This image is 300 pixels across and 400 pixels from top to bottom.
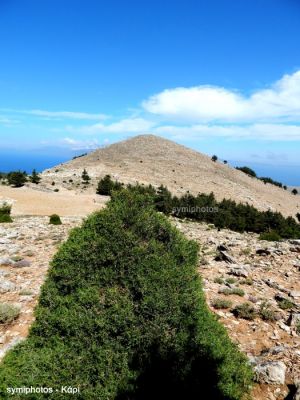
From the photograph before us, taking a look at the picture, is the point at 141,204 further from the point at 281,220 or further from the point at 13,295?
the point at 281,220

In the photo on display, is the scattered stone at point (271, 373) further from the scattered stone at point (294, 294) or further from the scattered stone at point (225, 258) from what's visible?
the scattered stone at point (225, 258)

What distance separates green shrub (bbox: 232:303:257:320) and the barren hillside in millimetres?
38443

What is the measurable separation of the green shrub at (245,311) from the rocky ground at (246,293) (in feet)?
0.09

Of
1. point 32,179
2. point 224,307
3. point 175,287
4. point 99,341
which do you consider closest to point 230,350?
point 175,287

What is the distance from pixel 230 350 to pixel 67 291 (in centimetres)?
295

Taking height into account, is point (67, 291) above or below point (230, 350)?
above

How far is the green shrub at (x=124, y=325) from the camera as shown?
466cm

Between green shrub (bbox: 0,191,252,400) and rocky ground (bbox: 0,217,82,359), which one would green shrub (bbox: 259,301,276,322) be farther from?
rocky ground (bbox: 0,217,82,359)

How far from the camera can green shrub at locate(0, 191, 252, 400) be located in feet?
15.3

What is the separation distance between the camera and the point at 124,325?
4.84 m

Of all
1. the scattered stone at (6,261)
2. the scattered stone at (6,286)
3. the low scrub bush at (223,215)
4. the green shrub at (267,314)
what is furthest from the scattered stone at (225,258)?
the low scrub bush at (223,215)

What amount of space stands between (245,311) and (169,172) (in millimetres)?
62360

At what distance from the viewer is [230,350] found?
5.46 m

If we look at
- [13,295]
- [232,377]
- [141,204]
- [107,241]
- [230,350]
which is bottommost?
[13,295]
